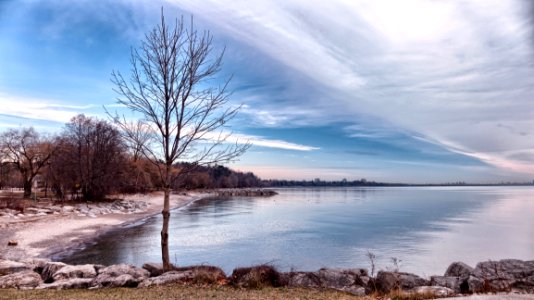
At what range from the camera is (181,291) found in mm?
8641

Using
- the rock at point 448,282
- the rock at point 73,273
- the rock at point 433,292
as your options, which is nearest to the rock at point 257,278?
the rock at point 433,292

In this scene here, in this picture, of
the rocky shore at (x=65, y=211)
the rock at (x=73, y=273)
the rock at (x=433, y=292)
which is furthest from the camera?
the rocky shore at (x=65, y=211)

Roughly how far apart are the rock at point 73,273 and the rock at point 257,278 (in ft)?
13.9

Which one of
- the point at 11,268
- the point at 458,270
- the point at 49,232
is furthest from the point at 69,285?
the point at 49,232

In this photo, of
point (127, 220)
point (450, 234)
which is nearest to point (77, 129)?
point (127, 220)

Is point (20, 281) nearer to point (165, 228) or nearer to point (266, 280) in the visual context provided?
point (165, 228)

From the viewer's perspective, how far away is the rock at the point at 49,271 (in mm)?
11119

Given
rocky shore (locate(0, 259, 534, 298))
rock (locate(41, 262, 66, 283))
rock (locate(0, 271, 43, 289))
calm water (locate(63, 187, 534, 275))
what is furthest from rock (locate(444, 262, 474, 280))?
rock (locate(0, 271, 43, 289))

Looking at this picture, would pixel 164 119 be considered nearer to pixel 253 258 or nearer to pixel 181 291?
pixel 181 291

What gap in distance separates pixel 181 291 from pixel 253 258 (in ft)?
35.1

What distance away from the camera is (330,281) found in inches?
408

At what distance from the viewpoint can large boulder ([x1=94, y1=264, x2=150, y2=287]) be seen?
9.88 m

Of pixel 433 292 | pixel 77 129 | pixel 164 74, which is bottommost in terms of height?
pixel 433 292

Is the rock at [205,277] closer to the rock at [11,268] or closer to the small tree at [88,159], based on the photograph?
the rock at [11,268]
